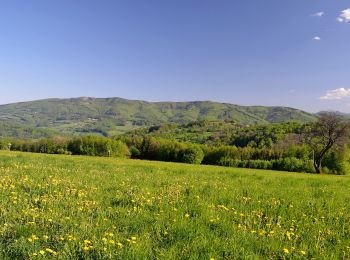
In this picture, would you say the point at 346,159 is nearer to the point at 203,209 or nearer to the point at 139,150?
the point at 139,150

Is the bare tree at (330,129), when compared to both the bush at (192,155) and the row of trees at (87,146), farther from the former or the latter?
the row of trees at (87,146)

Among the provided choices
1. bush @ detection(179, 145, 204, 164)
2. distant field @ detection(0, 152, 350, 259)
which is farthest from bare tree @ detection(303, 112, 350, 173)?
distant field @ detection(0, 152, 350, 259)

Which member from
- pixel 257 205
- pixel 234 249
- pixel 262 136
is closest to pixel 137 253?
pixel 234 249

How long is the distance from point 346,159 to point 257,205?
3745 inches

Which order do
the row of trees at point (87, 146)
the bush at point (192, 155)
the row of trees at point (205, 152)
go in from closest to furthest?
the row of trees at point (205, 152)
the bush at point (192, 155)
the row of trees at point (87, 146)

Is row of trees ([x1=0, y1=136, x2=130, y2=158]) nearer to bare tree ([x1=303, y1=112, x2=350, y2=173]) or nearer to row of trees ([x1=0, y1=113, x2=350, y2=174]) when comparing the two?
row of trees ([x1=0, y1=113, x2=350, y2=174])

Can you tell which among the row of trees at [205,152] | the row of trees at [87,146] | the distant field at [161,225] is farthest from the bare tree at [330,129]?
the row of trees at [87,146]

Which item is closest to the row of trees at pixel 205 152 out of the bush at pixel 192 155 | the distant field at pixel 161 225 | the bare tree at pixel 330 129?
the bush at pixel 192 155

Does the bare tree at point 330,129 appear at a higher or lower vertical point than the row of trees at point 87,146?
higher

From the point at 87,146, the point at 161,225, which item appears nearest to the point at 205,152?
the point at 87,146

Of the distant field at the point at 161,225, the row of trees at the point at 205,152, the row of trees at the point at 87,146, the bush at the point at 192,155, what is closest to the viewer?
the distant field at the point at 161,225

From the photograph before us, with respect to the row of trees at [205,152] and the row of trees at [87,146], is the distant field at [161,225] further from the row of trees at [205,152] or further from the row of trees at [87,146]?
the row of trees at [87,146]

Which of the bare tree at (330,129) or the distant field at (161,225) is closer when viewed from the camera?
the distant field at (161,225)

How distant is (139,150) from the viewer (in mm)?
146625
